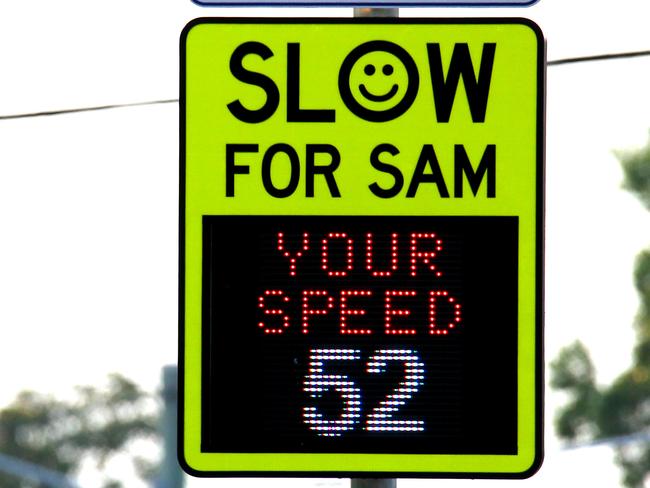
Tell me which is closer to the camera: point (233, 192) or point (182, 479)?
point (233, 192)

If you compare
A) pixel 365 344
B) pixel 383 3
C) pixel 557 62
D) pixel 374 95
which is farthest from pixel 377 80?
pixel 557 62

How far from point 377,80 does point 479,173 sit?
0.28 m

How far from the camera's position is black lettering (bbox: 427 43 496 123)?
12.5 feet

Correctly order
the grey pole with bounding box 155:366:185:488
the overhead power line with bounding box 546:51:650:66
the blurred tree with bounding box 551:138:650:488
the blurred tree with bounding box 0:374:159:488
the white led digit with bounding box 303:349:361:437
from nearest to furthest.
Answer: the white led digit with bounding box 303:349:361:437 < the overhead power line with bounding box 546:51:650:66 < the grey pole with bounding box 155:366:185:488 < the blurred tree with bounding box 551:138:650:488 < the blurred tree with bounding box 0:374:159:488

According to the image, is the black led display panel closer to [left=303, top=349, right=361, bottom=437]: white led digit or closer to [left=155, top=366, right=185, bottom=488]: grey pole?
[left=303, top=349, right=361, bottom=437]: white led digit

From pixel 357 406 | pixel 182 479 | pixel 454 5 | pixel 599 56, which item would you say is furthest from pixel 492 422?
pixel 182 479

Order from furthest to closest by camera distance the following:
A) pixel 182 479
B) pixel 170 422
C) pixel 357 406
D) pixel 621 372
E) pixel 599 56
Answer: pixel 621 372 < pixel 182 479 < pixel 170 422 < pixel 599 56 < pixel 357 406

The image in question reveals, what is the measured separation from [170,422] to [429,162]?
28.1 ft

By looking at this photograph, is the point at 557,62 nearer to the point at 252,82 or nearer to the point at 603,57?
the point at 603,57

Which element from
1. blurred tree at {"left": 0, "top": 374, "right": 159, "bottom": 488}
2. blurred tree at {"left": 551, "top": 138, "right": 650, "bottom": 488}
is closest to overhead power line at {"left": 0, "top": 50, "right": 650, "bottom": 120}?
blurred tree at {"left": 551, "top": 138, "right": 650, "bottom": 488}

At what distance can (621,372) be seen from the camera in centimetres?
4425

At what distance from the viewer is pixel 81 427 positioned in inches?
1822

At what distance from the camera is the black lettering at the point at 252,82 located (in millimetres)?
3809

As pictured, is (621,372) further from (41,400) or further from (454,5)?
(454,5)
